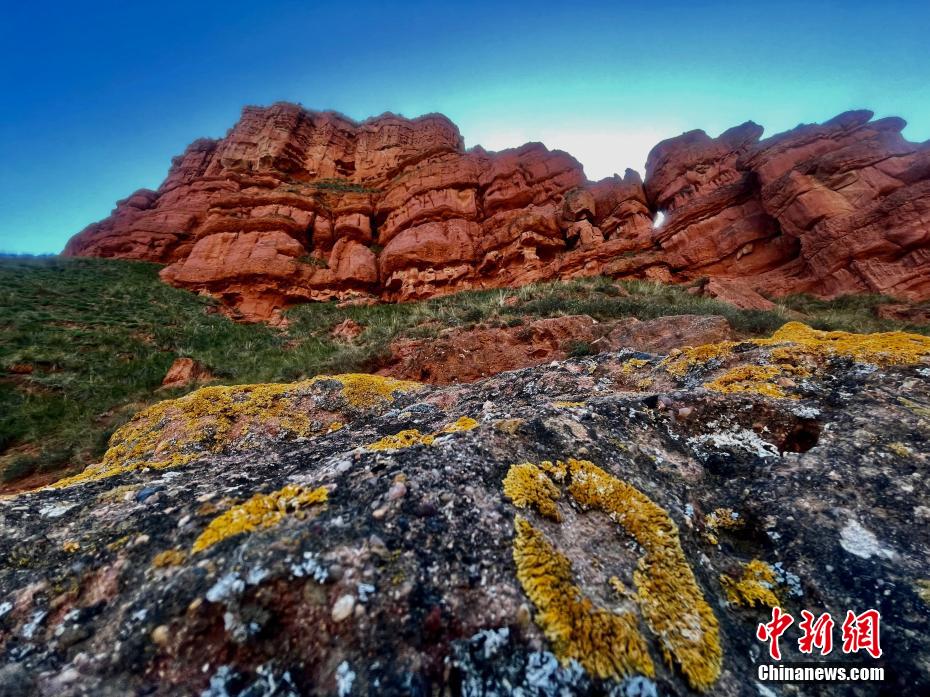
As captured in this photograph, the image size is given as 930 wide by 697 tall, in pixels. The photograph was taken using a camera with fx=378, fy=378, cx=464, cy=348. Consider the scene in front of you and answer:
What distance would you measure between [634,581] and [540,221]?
25.5 m

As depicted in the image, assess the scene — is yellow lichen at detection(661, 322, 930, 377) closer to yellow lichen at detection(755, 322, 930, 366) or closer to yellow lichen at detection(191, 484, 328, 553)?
yellow lichen at detection(755, 322, 930, 366)

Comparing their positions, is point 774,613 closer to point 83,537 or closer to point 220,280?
point 83,537

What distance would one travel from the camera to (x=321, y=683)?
1183mm

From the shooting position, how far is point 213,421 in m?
3.50

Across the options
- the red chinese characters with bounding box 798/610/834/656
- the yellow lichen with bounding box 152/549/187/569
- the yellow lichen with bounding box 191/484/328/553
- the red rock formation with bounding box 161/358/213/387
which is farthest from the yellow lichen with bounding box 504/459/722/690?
the red rock formation with bounding box 161/358/213/387

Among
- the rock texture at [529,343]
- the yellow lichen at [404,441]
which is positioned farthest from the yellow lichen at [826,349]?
the rock texture at [529,343]

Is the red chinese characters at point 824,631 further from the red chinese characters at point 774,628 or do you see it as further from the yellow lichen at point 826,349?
the yellow lichen at point 826,349

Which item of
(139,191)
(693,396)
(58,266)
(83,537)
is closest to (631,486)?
(693,396)

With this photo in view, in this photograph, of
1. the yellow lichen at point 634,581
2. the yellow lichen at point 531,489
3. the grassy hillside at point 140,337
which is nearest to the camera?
the yellow lichen at point 634,581

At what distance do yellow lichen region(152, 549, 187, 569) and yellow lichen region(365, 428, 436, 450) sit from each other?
1.02m

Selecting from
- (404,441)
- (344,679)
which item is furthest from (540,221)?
(344,679)

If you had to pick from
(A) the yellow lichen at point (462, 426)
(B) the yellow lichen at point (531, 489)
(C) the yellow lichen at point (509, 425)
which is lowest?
(B) the yellow lichen at point (531, 489)

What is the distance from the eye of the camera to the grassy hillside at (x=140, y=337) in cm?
754

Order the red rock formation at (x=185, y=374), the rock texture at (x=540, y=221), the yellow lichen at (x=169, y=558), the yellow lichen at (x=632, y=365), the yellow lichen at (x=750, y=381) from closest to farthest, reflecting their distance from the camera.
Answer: the yellow lichen at (x=169, y=558) → the yellow lichen at (x=750, y=381) → the yellow lichen at (x=632, y=365) → the red rock formation at (x=185, y=374) → the rock texture at (x=540, y=221)
